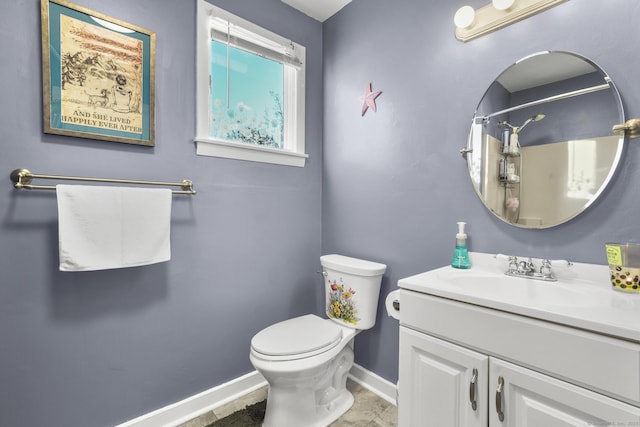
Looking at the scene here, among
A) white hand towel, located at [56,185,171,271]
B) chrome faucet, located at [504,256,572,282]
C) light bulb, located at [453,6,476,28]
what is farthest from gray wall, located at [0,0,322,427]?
chrome faucet, located at [504,256,572,282]

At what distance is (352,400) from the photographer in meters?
1.61

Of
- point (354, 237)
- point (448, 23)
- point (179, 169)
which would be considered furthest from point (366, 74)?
point (179, 169)

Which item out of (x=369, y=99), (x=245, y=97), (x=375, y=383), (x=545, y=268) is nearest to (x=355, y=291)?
(x=375, y=383)

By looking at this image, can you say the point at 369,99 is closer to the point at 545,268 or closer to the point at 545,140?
the point at 545,140

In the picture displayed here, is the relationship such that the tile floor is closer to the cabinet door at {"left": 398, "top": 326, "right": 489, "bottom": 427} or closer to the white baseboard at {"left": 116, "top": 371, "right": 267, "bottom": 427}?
the white baseboard at {"left": 116, "top": 371, "right": 267, "bottom": 427}

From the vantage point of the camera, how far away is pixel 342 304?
5.46ft

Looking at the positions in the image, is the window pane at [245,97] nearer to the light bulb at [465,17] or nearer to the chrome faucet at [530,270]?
the light bulb at [465,17]

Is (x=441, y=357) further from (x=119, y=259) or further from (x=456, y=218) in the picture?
(x=119, y=259)

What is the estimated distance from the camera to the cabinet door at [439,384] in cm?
88

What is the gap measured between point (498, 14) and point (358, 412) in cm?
202

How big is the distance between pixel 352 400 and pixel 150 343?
1.12 m

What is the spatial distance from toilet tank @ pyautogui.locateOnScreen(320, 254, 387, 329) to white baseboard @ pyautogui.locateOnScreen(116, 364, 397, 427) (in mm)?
401

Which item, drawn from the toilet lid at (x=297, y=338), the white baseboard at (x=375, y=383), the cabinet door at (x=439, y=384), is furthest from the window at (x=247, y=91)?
the white baseboard at (x=375, y=383)

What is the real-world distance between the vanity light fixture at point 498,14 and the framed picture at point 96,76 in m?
1.48
